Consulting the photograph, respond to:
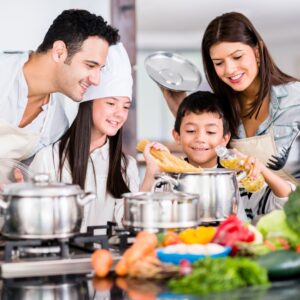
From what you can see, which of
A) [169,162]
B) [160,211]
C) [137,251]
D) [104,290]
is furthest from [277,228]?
[169,162]

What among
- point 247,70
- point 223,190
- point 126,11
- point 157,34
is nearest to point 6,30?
point 126,11

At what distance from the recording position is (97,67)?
10.2ft

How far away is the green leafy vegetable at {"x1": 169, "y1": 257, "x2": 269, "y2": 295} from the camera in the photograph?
4.93ft

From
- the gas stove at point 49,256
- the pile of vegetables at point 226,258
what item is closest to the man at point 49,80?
the gas stove at point 49,256

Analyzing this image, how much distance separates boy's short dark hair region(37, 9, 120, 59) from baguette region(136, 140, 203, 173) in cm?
68

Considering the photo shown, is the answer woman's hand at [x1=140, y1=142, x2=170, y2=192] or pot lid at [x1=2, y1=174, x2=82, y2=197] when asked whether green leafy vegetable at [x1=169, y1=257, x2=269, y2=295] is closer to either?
pot lid at [x1=2, y1=174, x2=82, y2=197]

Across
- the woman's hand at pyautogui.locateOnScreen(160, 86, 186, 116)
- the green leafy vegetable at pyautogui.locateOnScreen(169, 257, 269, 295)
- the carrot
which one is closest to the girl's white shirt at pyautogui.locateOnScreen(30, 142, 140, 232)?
the woman's hand at pyautogui.locateOnScreen(160, 86, 186, 116)

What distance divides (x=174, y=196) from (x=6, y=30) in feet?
5.54

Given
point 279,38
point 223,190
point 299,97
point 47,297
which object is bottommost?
point 47,297

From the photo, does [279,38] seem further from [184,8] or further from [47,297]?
[47,297]

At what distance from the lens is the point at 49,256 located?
5.88ft

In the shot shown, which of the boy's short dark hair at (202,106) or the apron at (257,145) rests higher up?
the boy's short dark hair at (202,106)

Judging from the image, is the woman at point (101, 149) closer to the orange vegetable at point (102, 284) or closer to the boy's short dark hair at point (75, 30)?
the boy's short dark hair at point (75, 30)

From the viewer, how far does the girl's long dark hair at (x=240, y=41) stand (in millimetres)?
3141
